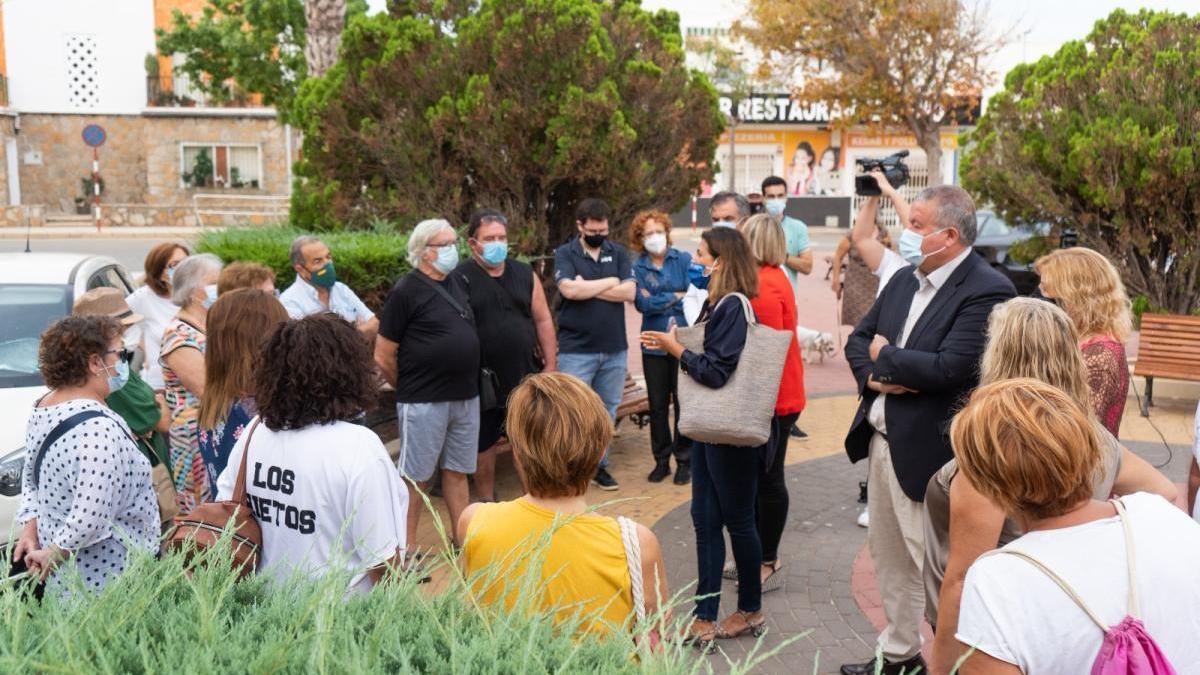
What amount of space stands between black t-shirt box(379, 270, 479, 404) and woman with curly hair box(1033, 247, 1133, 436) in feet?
9.75

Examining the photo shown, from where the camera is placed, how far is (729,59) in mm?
38312

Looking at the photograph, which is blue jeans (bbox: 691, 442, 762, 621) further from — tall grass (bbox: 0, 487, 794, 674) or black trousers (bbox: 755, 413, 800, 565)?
tall grass (bbox: 0, 487, 794, 674)

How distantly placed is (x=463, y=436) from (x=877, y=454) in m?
2.49

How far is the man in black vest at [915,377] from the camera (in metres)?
4.02

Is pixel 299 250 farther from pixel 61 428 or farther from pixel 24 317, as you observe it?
pixel 61 428

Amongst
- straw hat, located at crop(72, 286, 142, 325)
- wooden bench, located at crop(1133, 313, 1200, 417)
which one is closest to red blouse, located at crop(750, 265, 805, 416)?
→ straw hat, located at crop(72, 286, 142, 325)

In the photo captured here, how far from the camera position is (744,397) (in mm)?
4629

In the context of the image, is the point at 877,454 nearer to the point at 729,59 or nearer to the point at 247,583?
the point at 247,583

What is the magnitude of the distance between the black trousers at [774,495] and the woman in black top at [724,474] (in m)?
0.37

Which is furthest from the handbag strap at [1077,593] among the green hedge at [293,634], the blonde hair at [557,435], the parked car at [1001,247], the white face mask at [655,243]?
the parked car at [1001,247]

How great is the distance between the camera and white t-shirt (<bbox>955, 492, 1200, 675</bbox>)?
7.34ft

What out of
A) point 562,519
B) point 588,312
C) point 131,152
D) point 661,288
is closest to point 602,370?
point 588,312

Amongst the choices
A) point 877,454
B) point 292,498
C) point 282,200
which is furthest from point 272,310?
point 282,200

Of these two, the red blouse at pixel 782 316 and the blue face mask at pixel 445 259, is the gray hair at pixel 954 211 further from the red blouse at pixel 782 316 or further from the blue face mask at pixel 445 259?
the blue face mask at pixel 445 259
